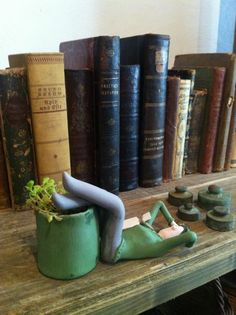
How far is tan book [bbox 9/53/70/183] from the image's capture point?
511 mm

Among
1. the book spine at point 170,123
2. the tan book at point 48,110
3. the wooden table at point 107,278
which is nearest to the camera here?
the wooden table at point 107,278

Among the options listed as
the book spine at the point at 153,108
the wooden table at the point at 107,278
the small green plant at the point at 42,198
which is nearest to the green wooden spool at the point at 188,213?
the wooden table at the point at 107,278

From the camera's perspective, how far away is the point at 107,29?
844mm

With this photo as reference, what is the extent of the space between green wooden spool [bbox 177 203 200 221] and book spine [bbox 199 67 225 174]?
8.6 inches

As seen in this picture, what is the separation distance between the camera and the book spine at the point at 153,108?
23.9 inches

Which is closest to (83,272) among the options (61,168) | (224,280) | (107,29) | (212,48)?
(61,168)

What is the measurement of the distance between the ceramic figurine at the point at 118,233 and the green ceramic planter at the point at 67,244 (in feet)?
0.06

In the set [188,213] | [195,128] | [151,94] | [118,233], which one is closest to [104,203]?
[118,233]

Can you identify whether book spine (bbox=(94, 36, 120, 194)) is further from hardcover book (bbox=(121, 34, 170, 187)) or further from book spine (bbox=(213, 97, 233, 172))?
book spine (bbox=(213, 97, 233, 172))

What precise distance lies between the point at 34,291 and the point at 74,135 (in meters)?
0.29

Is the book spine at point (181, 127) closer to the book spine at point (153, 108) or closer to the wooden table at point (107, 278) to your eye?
the book spine at point (153, 108)

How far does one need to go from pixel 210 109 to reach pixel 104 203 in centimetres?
43

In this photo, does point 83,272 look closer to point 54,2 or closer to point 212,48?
point 54,2

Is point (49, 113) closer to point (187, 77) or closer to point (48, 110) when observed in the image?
point (48, 110)
